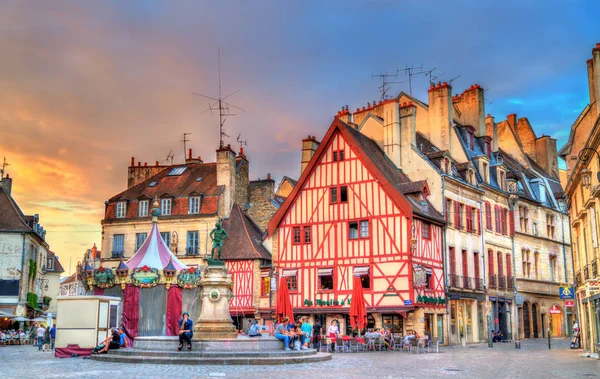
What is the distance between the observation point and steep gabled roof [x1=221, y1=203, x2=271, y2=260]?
35141 mm

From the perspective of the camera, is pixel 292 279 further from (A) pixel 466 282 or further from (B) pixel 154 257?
(A) pixel 466 282

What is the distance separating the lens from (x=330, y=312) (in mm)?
30891

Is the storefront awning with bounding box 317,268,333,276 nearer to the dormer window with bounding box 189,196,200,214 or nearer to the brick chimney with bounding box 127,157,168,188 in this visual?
the dormer window with bounding box 189,196,200,214

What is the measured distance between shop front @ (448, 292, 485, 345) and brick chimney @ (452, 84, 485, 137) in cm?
1011

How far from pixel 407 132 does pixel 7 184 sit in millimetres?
25761

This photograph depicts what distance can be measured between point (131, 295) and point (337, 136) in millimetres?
12166

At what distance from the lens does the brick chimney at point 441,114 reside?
3541 cm

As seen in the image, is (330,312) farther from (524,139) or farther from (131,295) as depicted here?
(524,139)

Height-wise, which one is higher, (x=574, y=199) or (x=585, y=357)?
(x=574, y=199)

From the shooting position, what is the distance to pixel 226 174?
128ft

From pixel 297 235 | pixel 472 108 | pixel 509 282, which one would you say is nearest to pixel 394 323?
pixel 297 235

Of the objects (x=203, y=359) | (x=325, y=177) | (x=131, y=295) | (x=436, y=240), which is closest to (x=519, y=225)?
(x=436, y=240)

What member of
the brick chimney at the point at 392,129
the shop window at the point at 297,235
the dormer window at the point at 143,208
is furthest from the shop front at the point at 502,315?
the dormer window at the point at 143,208

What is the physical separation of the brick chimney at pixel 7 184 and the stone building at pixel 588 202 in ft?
110
